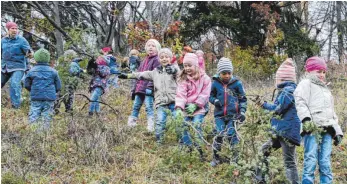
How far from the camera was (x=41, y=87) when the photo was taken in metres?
6.99

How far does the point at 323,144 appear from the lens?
4805 mm

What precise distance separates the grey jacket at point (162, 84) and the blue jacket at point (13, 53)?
10.4 ft

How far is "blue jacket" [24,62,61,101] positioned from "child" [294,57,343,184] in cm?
378

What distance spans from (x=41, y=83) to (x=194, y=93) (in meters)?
2.42

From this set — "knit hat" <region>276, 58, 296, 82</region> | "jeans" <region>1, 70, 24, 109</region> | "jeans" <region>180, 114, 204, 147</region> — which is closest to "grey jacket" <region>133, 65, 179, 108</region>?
"jeans" <region>180, 114, 204, 147</region>

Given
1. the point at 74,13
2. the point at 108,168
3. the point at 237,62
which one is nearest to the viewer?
the point at 108,168

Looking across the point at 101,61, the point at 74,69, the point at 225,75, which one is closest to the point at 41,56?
the point at 74,69

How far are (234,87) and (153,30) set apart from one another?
302 inches

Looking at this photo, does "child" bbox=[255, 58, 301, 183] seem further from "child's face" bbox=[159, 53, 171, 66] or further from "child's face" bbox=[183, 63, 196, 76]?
"child's face" bbox=[159, 53, 171, 66]

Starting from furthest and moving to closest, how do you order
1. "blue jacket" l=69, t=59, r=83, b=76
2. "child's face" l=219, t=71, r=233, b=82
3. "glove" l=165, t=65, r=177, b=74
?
"blue jacket" l=69, t=59, r=83, b=76
"glove" l=165, t=65, r=177, b=74
"child's face" l=219, t=71, r=233, b=82

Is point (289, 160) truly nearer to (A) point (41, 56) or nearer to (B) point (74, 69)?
(A) point (41, 56)

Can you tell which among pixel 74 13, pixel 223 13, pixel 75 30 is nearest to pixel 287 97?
pixel 75 30

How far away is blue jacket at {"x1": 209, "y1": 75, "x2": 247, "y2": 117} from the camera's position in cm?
567

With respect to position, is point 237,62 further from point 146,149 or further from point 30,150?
point 30,150
